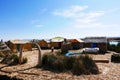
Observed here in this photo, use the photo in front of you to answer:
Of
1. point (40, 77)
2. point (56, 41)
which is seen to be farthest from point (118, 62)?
point (56, 41)

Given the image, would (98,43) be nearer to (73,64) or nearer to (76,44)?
(76,44)

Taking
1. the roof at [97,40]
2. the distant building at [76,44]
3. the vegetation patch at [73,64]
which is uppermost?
the roof at [97,40]

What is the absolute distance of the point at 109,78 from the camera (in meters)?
14.1

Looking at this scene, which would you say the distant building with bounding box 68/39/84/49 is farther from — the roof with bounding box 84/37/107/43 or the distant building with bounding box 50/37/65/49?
the distant building with bounding box 50/37/65/49

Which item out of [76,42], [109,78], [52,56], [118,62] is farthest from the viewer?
[76,42]

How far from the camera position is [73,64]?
664 inches

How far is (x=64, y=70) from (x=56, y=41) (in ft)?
97.8

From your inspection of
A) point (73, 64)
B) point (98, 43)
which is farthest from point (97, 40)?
point (73, 64)

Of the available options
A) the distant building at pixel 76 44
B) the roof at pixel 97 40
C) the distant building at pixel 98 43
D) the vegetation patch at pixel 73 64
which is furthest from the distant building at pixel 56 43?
the vegetation patch at pixel 73 64

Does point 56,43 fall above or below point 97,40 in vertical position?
below

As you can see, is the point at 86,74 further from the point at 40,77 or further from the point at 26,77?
the point at 26,77

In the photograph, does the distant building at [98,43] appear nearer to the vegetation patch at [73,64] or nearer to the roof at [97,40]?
the roof at [97,40]

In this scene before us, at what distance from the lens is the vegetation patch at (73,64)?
53.0 feet

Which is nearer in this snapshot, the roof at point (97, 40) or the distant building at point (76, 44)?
→ the roof at point (97, 40)
